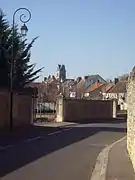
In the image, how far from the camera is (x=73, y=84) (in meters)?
164

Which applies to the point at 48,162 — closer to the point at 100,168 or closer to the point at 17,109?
the point at 100,168

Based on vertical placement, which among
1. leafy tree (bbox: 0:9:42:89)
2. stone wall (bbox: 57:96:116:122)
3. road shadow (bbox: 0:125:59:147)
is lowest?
road shadow (bbox: 0:125:59:147)

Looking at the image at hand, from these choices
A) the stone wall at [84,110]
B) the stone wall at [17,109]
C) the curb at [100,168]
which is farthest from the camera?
the stone wall at [84,110]

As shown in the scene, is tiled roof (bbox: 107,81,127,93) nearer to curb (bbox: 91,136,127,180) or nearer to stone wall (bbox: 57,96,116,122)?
stone wall (bbox: 57,96,116,122)

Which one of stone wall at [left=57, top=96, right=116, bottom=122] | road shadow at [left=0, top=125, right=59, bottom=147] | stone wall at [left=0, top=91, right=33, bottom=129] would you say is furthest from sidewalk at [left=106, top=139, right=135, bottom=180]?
stone wall at [left=57, top=96, right=116, bottom=122]

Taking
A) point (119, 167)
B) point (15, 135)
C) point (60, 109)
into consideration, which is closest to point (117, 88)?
point (60, 109)

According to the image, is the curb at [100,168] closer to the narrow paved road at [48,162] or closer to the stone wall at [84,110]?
the narrow paved road at [48,162]

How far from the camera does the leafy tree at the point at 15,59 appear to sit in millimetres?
44938

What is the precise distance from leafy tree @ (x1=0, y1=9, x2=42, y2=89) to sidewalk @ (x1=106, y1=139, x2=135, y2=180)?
969 inches

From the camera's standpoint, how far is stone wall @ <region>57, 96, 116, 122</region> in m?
54.3

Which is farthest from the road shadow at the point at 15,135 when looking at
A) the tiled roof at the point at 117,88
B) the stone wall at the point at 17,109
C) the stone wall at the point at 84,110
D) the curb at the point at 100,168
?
the tiled roof at the point at 117,88

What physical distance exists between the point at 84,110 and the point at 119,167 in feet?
140

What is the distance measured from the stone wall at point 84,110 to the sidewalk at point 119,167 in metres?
32.6

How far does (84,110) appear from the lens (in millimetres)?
58781
